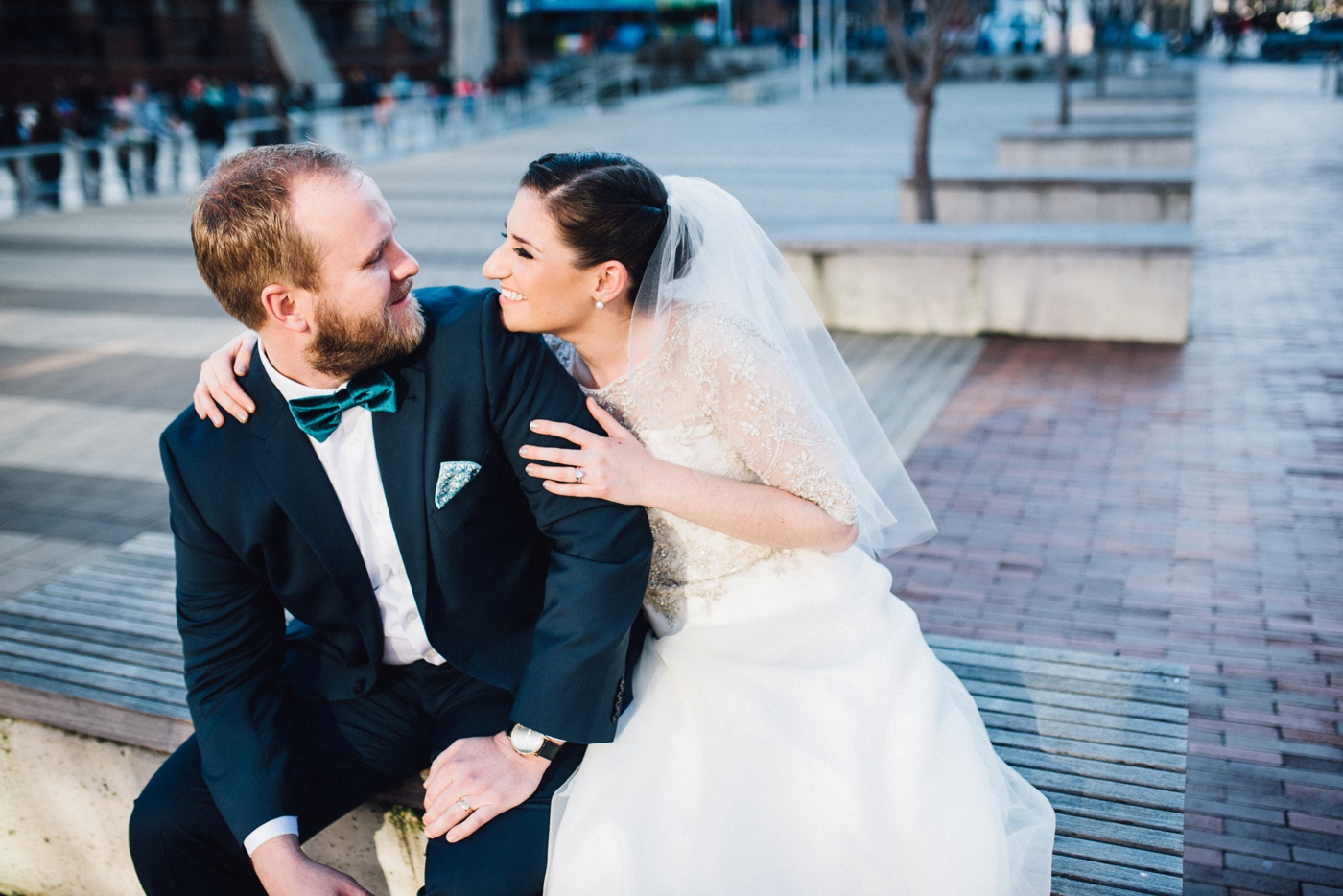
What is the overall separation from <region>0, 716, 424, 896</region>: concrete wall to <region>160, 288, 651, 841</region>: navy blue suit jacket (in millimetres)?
389

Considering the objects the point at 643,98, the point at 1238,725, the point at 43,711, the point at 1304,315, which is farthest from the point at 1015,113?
the point at 43,711

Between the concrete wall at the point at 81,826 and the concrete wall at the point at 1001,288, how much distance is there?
237 inches

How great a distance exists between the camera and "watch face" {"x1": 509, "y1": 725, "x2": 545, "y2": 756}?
2.07 m

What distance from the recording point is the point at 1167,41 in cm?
4459

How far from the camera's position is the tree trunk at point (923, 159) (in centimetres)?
841

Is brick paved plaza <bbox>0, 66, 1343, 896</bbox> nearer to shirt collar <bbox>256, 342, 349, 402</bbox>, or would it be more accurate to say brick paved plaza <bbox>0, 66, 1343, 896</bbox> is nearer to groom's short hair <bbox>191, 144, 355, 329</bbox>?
shirt collar <bbox>256, 342, 349, 402</bbox>

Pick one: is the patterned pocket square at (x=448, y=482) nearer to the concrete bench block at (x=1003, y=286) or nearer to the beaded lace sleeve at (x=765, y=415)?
the beaded lace sleeve at (x=765, y=415)

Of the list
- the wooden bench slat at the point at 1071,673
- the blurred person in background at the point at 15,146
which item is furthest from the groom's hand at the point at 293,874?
the blurred person in background at the point at 15,146

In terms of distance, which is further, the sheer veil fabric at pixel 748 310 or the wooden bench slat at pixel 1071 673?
the wooden bench slat at pixel 1071 673

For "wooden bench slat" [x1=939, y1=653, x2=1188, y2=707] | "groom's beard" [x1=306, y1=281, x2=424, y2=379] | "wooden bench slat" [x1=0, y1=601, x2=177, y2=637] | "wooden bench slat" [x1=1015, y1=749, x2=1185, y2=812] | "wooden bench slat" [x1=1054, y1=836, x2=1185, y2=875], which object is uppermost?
"groom's beard" [x1=306, y1=281, x2=424, y2=379]

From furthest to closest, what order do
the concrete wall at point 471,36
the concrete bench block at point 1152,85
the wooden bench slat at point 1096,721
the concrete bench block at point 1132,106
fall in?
1. the concrete wall at point 471,36
2. the concrete bench block at point 1152,85
3. the concrete bench block at point 1132,106
4. the wooden bench slat at point 1096,721

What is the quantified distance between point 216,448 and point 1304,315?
7712 mm

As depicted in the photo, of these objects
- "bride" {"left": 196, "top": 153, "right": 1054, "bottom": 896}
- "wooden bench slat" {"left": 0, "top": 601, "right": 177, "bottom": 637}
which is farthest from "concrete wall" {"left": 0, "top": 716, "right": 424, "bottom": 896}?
"bride" {"left": 196, "top": 153, "right": 1054, "bottom": 896}

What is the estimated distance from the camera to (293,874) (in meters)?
1.97
